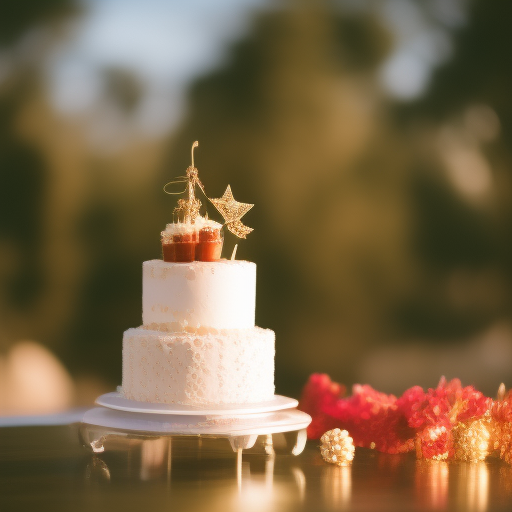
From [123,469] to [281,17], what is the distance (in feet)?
11.7

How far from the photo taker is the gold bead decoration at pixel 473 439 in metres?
4.45

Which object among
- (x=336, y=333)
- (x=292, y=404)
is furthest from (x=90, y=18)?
(x=292, y=404)

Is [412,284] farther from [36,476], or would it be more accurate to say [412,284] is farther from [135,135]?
[36,476]

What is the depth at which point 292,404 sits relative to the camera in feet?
14.2

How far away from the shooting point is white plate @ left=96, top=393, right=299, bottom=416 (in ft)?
13.4

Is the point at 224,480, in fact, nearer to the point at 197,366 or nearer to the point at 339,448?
the point at 197,366

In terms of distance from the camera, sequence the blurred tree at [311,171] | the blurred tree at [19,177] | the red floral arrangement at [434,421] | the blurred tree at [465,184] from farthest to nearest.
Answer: the blurred tree at [465,184] < the blurred tree at [311,171] < the blurred tree at [19,177] < the red floral arrangement at [434,421]

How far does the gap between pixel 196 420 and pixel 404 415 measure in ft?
3.53

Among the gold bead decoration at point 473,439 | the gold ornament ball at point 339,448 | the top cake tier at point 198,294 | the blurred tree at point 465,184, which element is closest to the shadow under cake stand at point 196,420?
the gold ornament ball at point 339,448

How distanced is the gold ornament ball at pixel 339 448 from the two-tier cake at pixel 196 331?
1.12 feet

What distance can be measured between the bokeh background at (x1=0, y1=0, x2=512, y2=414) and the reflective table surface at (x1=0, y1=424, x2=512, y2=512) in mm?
1663

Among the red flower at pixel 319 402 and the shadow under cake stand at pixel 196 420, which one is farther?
A: the red flower at pixel 319 402

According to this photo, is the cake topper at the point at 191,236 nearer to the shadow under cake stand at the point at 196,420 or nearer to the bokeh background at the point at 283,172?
the shadow under cake stand at the point at 196,420

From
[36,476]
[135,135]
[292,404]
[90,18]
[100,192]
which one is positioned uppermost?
[90,18]
